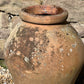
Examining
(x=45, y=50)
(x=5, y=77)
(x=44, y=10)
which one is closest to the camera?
(x=45, y=50)

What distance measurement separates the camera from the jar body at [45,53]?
185 centimetres

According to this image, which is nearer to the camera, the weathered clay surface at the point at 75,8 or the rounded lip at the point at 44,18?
the rounded lip at the point at 44,18

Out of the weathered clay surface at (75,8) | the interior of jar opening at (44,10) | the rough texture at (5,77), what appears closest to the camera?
the interior of jar opening at (44,10)

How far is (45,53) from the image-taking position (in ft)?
6.04

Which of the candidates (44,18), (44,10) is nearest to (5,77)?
(44,10)

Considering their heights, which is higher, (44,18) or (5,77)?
(44,18)

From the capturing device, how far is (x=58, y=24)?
1932 mm

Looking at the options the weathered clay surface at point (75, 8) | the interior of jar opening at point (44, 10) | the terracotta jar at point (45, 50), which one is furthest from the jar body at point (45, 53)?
the weathered clay surface at point (75, 8)

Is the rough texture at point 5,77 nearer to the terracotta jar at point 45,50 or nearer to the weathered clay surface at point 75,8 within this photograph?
the terracotta jar at point 45,50

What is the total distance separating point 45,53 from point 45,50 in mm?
28

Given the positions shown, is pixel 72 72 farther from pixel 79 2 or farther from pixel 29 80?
pixel 79 2

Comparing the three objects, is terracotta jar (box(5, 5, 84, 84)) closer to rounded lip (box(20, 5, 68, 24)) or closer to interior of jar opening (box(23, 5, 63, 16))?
rounded lip (box(20, 5, 68, 24))

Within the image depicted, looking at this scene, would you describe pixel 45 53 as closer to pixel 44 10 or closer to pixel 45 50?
pixel 45 50

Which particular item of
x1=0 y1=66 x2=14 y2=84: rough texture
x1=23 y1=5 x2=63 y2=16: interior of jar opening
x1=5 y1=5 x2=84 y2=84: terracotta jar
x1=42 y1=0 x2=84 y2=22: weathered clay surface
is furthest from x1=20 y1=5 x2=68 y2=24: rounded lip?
x1=0 y1=66 x2=14 y2=84: rough texture
